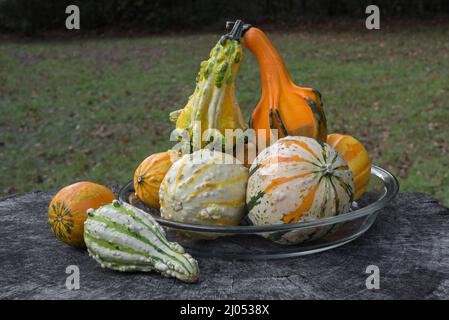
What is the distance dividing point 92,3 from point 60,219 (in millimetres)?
12847

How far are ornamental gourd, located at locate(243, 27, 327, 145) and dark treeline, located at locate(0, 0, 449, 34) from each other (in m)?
12.3

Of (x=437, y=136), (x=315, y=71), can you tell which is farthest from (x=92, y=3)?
(x=437, y=136)

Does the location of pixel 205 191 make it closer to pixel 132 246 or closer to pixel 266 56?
pixel 132 246

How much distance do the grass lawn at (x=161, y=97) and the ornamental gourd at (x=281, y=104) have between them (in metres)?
2.85

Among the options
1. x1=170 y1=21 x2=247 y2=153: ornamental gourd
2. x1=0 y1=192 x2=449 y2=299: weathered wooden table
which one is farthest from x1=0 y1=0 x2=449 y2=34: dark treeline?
x1=0 y1=192 x2=449 y2=299: weathered wooden table

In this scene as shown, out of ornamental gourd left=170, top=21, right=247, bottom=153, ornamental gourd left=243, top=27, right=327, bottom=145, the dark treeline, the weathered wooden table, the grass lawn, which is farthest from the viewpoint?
the dark treeline

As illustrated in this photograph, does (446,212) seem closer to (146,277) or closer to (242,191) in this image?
(242,191)

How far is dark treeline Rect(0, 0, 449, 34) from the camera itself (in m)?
14.1

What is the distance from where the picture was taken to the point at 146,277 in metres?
1.88

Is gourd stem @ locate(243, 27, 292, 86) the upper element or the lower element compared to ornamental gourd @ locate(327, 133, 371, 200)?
upper

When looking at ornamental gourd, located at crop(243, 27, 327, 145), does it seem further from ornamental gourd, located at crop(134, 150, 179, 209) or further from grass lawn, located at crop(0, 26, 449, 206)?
grass lawn, located at crop(0, 26, 449, 206)

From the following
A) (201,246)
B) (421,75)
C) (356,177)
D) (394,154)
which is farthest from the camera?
(421,75)

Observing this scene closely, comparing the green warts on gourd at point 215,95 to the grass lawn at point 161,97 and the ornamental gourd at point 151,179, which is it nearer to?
the ornamental gourd at point 151,179

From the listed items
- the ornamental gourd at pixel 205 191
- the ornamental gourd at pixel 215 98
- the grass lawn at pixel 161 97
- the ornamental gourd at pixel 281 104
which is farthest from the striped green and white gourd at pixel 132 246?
the grass lawn at pixel 161 97
